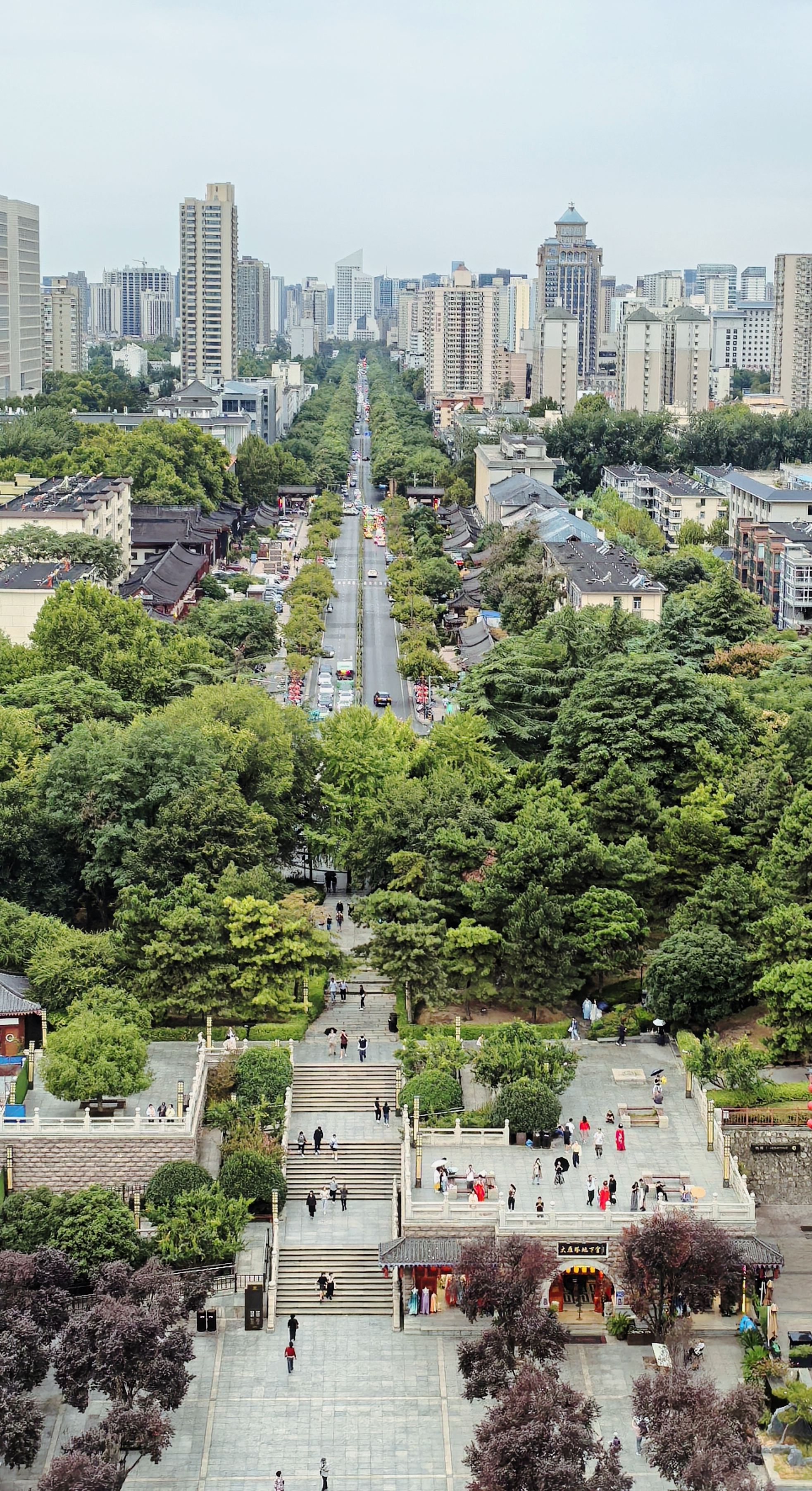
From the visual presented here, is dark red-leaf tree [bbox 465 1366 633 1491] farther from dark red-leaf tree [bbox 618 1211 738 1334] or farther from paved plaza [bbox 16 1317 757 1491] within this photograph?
dark red-leaf tree [bbox 618 1211 738 1334]

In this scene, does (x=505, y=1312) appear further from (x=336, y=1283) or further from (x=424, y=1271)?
(x=336, y=1283)

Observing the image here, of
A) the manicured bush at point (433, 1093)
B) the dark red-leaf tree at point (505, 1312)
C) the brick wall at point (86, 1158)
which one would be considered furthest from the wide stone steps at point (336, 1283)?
the manicured bush at point (433, 1093)

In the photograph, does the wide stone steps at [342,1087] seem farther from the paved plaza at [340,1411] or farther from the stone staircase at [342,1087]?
the paved plaza at [340,1411]

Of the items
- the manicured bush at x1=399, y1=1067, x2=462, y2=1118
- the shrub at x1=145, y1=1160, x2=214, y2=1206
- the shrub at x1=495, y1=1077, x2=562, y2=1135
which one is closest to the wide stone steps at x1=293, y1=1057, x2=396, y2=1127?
the manicured bush at x1=399, y1=1067, x2=462, y2=1118

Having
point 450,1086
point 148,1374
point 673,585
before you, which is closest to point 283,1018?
point 450,1086

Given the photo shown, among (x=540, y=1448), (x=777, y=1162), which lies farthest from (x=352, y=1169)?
(x=540, y=1448)

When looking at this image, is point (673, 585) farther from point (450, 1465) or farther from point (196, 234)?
point (196, 234)

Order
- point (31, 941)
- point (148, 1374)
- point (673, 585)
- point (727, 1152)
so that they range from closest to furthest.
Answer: point (148, 1374)
point (727, 1152)
point (31, 941)
point (673, 585)
